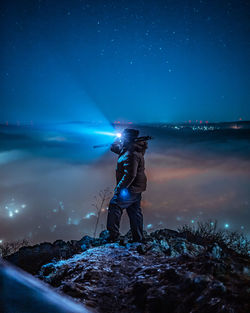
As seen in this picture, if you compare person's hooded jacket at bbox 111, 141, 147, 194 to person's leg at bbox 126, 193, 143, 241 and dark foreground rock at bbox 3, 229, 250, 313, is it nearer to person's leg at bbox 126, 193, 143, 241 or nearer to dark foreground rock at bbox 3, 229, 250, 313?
person's leg at bbox 126, 193, 143, 241

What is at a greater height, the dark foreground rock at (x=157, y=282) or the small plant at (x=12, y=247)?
the dark foreground rock at (x=157, y=282)

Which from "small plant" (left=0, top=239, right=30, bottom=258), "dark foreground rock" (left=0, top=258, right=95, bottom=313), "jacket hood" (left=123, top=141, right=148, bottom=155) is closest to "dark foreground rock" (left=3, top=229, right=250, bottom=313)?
"dark foreground rock" (left=0, top=258, right=95, bottom=313)

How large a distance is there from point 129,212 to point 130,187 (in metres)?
0.70

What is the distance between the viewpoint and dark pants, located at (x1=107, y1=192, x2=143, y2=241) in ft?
16.6

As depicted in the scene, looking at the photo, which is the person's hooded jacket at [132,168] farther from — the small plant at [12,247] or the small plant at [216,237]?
the small plant at [12,247]

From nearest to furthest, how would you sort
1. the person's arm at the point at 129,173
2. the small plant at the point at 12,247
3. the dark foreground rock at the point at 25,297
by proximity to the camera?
the dark foreground rock at the point at 25,297, the person's arm at the point at 129,173, the small plant at the point at 12,247

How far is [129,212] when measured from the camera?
17.3 ft

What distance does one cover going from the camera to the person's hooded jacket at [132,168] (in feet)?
16.5

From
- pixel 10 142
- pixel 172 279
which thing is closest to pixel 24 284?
pixel 172 279

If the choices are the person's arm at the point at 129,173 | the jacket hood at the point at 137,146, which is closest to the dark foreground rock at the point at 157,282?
the person's arm at the point at 129,173

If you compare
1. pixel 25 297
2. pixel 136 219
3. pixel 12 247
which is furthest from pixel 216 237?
pixel 12 247

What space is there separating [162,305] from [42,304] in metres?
1.99

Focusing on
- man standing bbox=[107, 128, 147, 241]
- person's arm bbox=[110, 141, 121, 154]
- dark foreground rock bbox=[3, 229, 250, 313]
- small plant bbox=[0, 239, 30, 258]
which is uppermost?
person's arm bbox=[110, 141, 121, 154]

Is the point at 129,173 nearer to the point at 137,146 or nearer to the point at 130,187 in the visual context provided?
the point at 130,187
